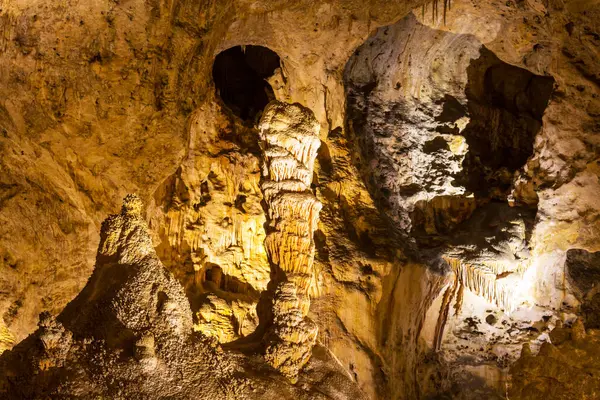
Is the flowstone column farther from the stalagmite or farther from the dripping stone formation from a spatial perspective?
the stalagmite

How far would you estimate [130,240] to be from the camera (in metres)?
4.50

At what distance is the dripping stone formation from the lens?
205 inches

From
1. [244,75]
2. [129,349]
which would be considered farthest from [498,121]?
[129,349]

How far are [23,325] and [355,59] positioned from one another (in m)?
4.63

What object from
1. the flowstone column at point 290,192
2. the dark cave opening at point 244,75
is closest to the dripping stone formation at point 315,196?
the flowstone column at point 290,192

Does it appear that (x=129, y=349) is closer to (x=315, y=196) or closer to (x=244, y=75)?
(x=315, y=196)

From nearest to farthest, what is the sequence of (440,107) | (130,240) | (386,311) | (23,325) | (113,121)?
(130,240) < (113,121) < (23,325) < (386,311) < (440,107)

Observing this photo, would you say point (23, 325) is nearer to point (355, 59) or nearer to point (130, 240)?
point (130, 240)

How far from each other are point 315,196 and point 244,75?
12.1ft

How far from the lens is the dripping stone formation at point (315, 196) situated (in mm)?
5203

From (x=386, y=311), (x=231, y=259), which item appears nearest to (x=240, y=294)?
(x=231, y=259)

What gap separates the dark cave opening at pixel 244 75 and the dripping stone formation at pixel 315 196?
161 centimetres

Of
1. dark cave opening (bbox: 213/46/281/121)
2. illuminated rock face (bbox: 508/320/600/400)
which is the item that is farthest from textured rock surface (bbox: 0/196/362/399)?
dark cave opening (bbox: 213/46/281/121)

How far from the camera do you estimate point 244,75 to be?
9.39 metres
